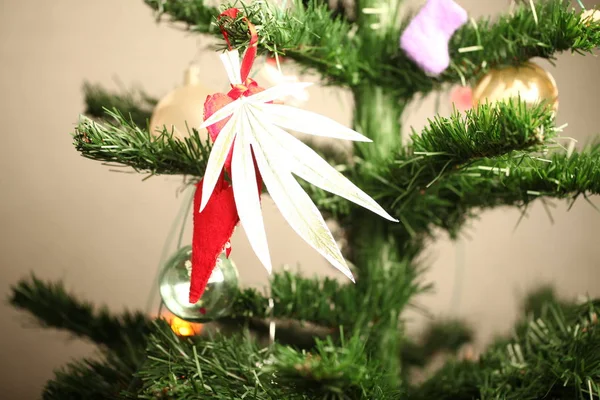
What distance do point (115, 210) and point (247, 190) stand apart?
673 millimetres

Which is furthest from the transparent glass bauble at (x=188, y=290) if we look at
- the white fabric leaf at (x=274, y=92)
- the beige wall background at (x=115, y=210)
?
the beige wall background at (x=115, y=210)

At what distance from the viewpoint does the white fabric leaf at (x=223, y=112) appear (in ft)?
1.15

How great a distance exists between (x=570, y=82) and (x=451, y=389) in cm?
69

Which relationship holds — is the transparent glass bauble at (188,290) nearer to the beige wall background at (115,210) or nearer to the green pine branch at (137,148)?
the green pine branch at (137,148)

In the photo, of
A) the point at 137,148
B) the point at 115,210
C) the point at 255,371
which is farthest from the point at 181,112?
the point at 115,210

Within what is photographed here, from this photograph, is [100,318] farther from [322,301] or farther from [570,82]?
[570,82]

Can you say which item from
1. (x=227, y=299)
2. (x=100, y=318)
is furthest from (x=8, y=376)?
(x=227, y=299)

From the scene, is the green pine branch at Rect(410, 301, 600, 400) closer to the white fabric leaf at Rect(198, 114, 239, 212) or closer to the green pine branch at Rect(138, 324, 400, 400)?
the green pine branch at Rect(138, 324, 400, 400)

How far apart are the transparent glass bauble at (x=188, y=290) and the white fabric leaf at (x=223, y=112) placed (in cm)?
11

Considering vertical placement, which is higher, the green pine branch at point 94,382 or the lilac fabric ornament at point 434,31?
the lilac fabric ornament at point 434,31

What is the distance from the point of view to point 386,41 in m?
0.49

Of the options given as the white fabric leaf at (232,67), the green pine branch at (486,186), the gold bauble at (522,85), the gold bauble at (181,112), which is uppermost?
the white fabric leaf at (232,67)

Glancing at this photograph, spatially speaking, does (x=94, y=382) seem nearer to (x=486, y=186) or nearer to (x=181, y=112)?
(x=181, y=112)

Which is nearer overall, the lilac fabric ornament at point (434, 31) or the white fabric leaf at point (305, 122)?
the white fabric leaf at point (305, 122)
